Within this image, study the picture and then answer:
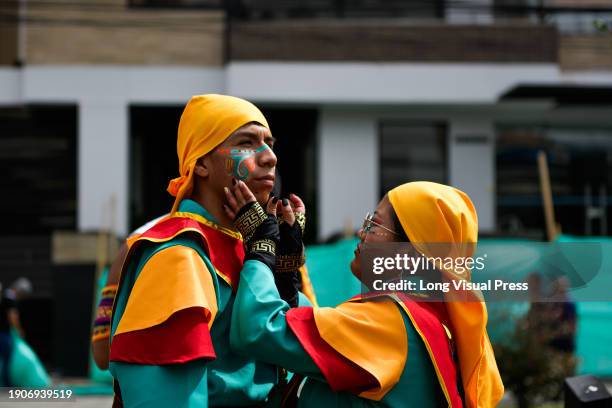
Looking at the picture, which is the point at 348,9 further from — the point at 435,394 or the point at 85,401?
the point at 435,394

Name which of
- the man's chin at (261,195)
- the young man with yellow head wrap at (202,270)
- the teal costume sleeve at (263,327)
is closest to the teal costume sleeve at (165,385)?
the young man with yellow head wrap at (202,270)

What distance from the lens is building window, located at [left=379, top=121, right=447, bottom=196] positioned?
1858cm

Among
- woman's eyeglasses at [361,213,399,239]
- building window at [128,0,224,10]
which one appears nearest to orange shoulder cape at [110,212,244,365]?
woman's eyeglasses at [361,213,399,239]

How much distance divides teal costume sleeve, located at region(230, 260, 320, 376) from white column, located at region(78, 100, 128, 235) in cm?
1436

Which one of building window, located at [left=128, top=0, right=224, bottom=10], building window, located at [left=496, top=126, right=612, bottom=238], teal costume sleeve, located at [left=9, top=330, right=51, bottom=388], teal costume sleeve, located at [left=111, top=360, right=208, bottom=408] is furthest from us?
building window, located at [left=496, top=126, right=612, bottom=238]

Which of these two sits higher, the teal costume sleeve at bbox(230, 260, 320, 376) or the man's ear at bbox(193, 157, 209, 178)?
the man's ear at bbox(193, 157, 209, 178)

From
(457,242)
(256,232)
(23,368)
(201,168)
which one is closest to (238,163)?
(201,168)

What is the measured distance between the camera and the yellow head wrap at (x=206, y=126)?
3.73 metres

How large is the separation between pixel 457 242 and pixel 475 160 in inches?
598

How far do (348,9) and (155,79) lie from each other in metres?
4.04

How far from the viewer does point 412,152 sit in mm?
18734

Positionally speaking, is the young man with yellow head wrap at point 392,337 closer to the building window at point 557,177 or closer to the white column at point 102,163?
the white column at point 102,163

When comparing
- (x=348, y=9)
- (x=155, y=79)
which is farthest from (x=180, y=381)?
(x=348, y=9)

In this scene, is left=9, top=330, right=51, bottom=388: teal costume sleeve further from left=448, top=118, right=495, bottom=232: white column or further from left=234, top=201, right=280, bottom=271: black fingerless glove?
left=448, top=118, right=495, bottom=232: white column
